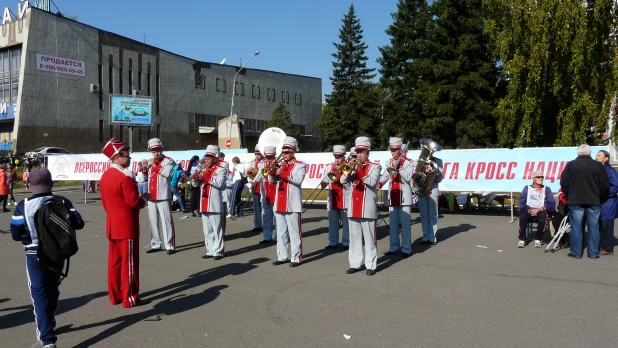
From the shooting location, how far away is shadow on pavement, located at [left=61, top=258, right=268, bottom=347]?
19.0 ft

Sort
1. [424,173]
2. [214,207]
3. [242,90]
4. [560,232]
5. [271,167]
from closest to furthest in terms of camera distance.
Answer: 1. [271,167]
2. [214,207]
3. [560,232]
4. [424,173]
5. [242,90]

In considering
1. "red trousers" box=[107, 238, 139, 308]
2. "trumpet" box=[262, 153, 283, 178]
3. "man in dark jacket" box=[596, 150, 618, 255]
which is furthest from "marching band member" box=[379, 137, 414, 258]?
"red trousers" box=[107, 238, 139, 308]

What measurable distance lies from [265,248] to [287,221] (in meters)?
1.95

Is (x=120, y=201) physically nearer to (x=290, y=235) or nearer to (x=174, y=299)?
(x=174, y=299)

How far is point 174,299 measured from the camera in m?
6.88

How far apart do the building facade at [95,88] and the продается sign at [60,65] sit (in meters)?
0.08

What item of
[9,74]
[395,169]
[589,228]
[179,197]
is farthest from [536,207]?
[9,74]

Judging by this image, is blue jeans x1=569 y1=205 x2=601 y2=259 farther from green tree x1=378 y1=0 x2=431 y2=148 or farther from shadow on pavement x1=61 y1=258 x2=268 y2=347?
green tree x1=378 y1=0 x2=431 y2=148

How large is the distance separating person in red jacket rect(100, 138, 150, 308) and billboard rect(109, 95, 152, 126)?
3384cm

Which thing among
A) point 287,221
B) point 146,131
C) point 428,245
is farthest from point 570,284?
point 146,131

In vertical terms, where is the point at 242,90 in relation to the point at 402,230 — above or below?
above

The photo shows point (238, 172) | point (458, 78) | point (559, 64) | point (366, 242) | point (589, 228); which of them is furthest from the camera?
point (458, 78)

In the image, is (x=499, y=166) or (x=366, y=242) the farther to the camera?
(x=499, y=166)

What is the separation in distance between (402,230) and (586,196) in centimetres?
316
